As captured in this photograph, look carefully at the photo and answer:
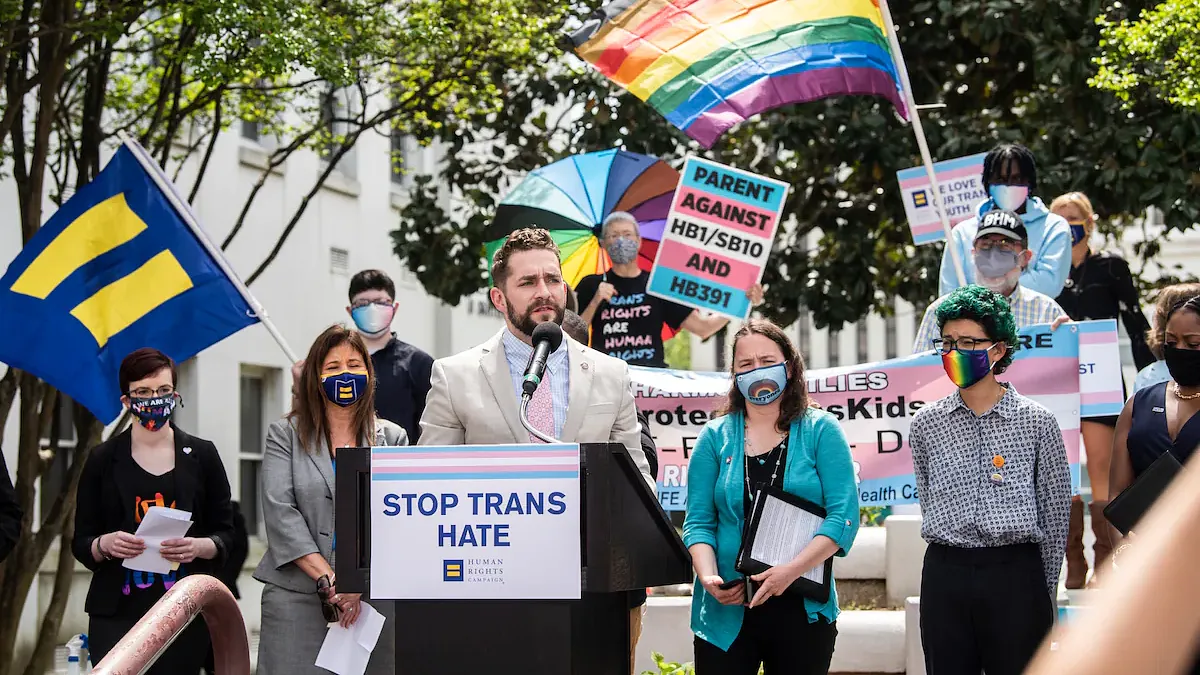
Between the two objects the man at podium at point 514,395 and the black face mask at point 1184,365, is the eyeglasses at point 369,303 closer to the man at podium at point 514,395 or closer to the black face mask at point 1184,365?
the man at podium at point 514,395

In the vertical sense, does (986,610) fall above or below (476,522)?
below

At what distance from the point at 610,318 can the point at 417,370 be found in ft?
7.25

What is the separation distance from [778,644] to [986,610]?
75 cm

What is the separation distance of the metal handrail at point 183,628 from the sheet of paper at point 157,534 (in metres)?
1.36

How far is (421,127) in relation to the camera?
15953 mm

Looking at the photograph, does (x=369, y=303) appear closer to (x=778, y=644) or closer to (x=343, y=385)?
(x=343, y=385)

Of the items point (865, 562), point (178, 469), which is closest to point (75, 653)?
point (178, 469)

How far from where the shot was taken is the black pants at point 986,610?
559 cm

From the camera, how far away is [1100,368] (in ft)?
26.0

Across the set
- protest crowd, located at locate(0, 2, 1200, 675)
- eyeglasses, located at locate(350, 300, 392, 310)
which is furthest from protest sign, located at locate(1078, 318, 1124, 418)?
eyeglasses, located at locate(350, 300, 392, 310)

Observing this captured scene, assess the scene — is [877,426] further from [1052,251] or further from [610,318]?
[610,318]

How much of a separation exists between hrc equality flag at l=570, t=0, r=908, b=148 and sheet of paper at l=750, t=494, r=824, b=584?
4.32 metres

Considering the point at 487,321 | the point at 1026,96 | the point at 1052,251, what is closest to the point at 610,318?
the point at 1052,251

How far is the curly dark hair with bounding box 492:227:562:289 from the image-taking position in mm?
4996
